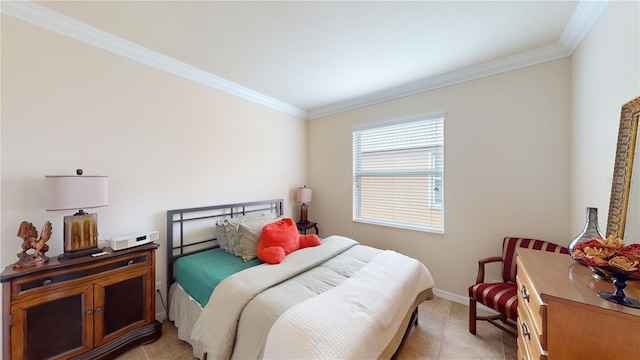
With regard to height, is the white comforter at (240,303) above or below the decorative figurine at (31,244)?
below

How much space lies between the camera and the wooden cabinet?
1366 mm

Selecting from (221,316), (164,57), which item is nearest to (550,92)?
(221,316)

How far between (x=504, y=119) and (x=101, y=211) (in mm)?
3921

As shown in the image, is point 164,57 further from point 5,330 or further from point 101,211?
point 5,330

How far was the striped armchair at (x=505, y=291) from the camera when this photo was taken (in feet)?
5.92

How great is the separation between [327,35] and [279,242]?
1962mm

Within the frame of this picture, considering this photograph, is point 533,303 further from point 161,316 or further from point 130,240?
point 161,316

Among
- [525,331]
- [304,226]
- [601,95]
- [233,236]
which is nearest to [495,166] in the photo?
[601,95]

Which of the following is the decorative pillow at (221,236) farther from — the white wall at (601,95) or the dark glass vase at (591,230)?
the white wall at (601,95)

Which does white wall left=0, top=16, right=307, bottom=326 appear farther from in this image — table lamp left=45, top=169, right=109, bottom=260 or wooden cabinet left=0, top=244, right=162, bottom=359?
wooden cabinet left=0, top=244, right=162, bottom=359

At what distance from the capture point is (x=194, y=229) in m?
2.57

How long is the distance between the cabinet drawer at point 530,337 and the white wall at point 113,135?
2884 mm

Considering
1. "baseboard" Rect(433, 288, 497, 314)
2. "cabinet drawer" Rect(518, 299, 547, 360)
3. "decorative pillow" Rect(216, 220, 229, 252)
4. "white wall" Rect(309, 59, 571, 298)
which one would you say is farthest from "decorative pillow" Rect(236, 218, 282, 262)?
"baseboard" Rect(433, 288, 497, 314)

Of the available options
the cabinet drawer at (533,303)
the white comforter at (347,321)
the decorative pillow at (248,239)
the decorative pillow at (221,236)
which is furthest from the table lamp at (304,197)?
the cabinet drawer at (533,303)
